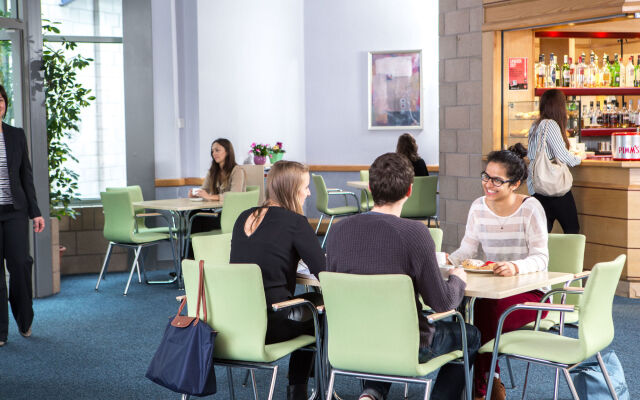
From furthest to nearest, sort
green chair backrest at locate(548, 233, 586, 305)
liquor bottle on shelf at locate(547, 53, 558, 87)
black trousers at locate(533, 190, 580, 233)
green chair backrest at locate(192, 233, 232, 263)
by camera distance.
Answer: liquor bottle on shelf at locate(547, 53, 558, 87)
black trousers at locate(533, 190, 580, 233)
green chair backrest at locate(192, 233, 232, 263)
green chair backrest at locate(548, 233, 586, 305)

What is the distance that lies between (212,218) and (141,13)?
2345 millimetres

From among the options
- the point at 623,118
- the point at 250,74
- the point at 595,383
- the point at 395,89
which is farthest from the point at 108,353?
the point at 395,89

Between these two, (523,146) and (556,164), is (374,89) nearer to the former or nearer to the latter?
(523,146)

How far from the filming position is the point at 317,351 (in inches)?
144

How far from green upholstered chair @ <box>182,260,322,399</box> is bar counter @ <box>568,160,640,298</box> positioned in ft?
12.8

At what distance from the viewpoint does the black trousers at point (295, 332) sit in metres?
3.55

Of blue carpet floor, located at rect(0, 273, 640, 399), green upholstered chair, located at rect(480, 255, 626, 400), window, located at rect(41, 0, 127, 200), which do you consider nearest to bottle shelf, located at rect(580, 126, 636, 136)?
blue carpet floor, located at rect(0, 273, 640, 399)

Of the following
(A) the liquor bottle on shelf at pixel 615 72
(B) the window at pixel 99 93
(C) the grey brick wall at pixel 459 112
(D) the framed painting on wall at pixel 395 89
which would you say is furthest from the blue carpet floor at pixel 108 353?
(D) the framed painting on wall at pixel 395 89

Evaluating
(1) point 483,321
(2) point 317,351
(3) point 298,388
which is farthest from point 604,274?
(3) point 298,388

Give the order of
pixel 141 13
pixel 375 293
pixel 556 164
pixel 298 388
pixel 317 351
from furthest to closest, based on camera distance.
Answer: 1. pixel 141 13
2. pixel 556 164
3. pixel 298 388
4. pixel 317 351
5. pixel 375 293

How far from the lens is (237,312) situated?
335 cm

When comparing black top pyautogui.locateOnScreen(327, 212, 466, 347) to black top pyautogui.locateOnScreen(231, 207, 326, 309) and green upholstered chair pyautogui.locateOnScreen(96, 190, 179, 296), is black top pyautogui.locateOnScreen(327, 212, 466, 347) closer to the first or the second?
black top pyautogui.locateOnScreen(231, 207, 326, 309)

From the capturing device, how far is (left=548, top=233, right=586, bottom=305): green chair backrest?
13.5ft

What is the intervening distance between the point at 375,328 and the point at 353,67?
8132 mm
